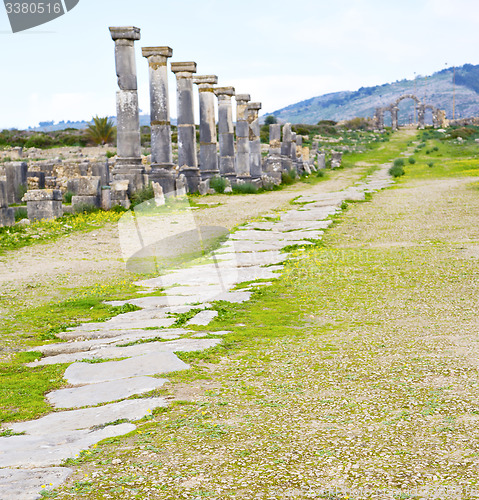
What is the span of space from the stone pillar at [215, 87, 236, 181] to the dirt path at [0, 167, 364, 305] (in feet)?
34.8

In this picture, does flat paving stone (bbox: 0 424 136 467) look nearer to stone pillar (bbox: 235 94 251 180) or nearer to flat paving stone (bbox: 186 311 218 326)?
flat paving stone (bbox: 186 311 218 326)

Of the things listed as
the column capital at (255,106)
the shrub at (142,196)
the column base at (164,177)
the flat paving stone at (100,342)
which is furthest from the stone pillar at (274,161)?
the flat paving stone at (100,342)

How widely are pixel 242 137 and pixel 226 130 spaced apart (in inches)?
31.1

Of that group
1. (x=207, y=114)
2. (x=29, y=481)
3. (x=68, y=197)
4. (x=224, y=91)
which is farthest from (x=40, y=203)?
(x=29, y=481)

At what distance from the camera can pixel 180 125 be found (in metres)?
25.8

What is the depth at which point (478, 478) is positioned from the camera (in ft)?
10.4

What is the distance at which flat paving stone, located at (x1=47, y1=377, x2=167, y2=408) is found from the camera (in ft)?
15.1

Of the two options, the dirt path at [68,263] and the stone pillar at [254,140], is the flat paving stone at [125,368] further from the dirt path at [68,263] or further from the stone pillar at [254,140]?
the stone pillar at [254,140]

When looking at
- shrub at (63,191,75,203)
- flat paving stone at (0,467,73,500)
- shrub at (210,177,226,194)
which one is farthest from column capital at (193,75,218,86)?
flat paving stone at (0,467,73,500)

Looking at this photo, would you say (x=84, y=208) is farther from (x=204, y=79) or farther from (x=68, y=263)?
(x=204, y=79)

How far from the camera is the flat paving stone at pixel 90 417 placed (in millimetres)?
4117

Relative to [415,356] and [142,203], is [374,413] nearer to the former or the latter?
[415,356]

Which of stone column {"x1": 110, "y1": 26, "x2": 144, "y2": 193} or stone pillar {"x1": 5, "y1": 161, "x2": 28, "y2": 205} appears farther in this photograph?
stone pillar {"x1": 5, "y1": 161, "x2": 28, "y2": 205}

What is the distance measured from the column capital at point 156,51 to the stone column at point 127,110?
4.39 feet
